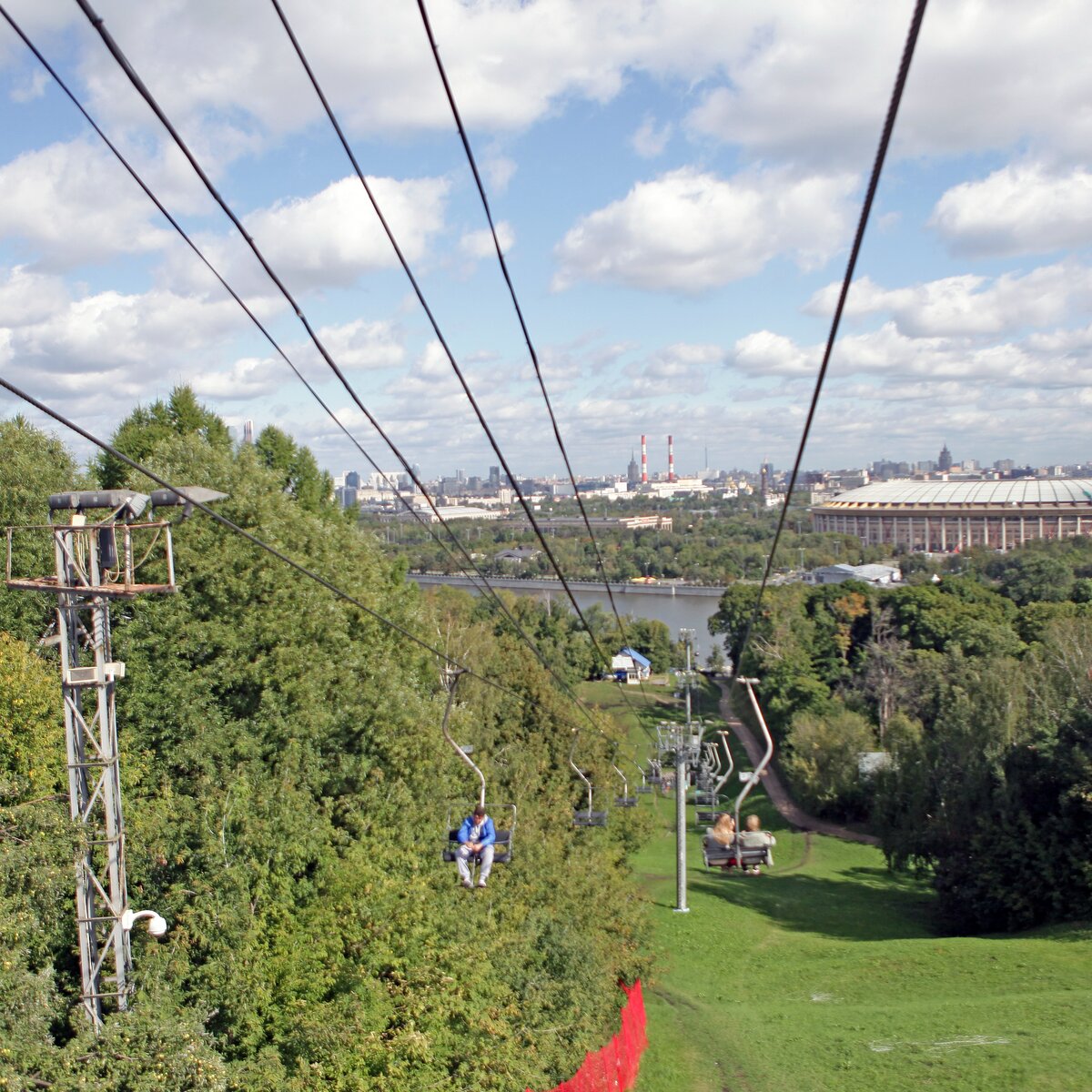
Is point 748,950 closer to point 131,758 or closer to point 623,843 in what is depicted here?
point 623,843

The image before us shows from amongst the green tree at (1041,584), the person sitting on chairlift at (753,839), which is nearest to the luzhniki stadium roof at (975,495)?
the green tree at (1041,584)

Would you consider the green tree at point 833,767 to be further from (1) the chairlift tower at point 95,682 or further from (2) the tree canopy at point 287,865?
(1) the chairlift tower at point 95,682

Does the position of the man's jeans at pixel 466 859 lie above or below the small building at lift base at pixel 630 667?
above

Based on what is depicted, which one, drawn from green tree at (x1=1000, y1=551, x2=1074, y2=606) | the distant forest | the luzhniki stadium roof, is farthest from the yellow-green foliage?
the luzhniki stadium roof

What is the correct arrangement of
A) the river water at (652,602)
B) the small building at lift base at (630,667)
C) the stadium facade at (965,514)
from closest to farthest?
the small building at lift base at (630,667) < the river water at (652,602) < the stadium facade at (965,514)

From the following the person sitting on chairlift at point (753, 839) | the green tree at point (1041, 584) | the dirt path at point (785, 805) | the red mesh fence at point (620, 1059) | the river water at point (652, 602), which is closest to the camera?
the red mesh fence at point (620, 1059)

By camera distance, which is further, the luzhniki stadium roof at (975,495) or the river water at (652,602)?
the luzhniki stadium roof at (975,495)

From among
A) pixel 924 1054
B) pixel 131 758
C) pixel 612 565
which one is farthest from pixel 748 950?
pixel 612 565

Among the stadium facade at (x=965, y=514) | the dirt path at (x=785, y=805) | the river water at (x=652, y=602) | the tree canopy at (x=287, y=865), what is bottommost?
the dirt path at (x=785, y=805)
